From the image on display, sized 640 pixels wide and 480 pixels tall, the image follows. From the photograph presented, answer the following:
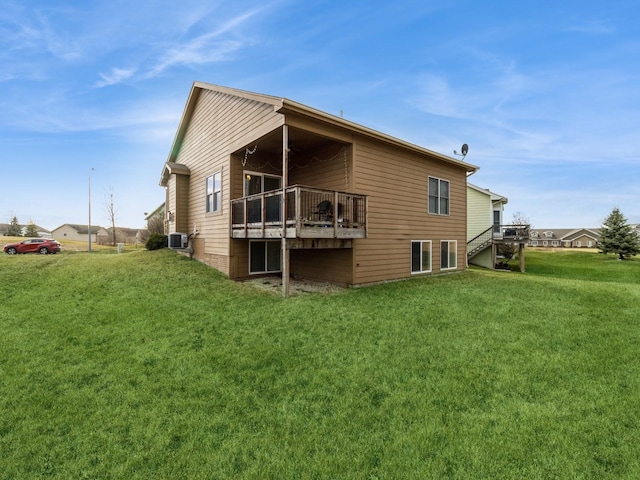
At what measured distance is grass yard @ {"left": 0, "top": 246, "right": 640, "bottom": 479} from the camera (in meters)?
2.74

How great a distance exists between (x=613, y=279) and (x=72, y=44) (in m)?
29.7

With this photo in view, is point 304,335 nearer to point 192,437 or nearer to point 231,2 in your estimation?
point 192,437

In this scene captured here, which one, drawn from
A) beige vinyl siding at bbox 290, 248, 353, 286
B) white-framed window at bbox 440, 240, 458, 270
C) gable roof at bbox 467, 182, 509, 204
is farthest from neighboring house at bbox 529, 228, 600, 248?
beige vinyl siding at bbox 290, 248, 353, 286

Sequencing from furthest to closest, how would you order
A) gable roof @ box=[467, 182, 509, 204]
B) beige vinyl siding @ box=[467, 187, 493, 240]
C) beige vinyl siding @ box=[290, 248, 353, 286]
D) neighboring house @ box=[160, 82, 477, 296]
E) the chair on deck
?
1. beige vinyl siding @ box=[467, 187, 493, 240]
2. gable roof @ box=[467, 182, 509, 204]
3. beige vinyl siding @ box=[290, 248, 353, 286]
4. the chair on deck
5. neighboring house @ box=[160, 82, 477, 296]

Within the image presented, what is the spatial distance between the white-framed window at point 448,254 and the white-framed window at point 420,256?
1.10 meters

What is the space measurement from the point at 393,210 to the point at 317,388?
8.06 meters

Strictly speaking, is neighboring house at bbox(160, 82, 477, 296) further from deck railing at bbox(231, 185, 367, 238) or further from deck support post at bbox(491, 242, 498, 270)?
deck support post at bbox(491, 242, 498, 270)

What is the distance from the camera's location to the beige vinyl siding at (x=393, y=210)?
9.87m

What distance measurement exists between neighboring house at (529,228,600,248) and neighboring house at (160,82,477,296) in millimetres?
71134

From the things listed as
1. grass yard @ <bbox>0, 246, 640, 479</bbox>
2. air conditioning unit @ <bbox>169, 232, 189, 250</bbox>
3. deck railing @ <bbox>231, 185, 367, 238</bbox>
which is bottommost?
grass yard @ <bbox>0, 246, 640, 479</bbox>

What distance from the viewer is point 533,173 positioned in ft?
94.3

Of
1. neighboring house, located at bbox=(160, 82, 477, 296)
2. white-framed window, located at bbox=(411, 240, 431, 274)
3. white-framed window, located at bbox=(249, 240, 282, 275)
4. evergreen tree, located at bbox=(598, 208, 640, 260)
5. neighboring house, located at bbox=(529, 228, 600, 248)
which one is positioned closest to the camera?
neighboring house, located at bbox=(160, 82, 477, 296)

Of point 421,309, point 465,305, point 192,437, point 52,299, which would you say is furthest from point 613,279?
point 52,299

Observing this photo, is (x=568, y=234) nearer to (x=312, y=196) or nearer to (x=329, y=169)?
(x=329, y=169)
